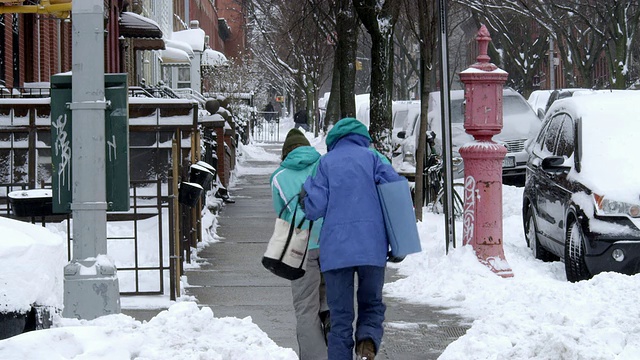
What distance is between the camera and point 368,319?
689cm

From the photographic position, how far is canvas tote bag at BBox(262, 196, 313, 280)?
7.02 meters

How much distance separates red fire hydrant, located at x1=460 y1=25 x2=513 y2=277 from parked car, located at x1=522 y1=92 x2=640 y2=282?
0.53 meters

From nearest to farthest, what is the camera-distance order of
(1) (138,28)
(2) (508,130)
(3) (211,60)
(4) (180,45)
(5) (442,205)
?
(5) (442,205), (2) (508,130), (1) (138,28), (4) (180,45), (3) (211,60)

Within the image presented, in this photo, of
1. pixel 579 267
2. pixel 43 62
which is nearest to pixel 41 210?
pixel 579 267

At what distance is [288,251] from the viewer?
7.04 m

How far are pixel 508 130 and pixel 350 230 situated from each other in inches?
599

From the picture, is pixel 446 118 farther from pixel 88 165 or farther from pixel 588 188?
pixel 88 165

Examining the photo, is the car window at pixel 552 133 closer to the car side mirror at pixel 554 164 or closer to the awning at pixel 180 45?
the car side mirror at pixel 554 164

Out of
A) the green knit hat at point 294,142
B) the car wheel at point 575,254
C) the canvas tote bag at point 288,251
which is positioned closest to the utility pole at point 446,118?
the car wheel at point 575,254

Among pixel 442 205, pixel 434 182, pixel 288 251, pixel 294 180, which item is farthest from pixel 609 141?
pixel 434 182

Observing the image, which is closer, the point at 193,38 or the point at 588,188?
the point at 588,188

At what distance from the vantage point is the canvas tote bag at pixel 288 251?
702 cm

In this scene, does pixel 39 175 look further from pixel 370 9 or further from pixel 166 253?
pixel 370 9

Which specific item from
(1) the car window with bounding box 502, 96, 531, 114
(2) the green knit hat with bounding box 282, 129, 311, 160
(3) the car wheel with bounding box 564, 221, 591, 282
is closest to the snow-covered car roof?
(3) the car wheel with bounding box 564, 221, 591, 282
